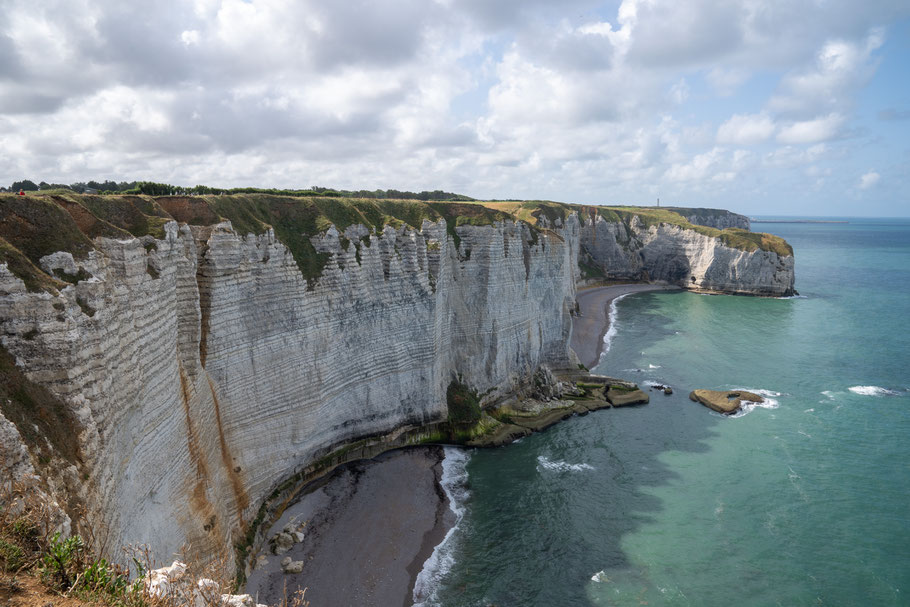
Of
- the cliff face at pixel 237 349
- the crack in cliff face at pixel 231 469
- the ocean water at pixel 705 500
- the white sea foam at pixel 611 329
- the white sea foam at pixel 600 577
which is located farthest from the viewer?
the white sea foam at pixel 611 329

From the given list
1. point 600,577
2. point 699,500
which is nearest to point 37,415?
point 600,577

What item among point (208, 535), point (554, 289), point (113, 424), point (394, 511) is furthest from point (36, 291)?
point (554, 289)

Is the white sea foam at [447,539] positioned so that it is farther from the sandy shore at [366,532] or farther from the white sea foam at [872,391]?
the white sea foam at [872,391]

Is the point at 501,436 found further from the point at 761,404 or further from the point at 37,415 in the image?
the point at 37,415

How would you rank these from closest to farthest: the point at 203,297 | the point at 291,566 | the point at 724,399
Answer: the point at 291,566
the point at 203,297
the point at 724,399

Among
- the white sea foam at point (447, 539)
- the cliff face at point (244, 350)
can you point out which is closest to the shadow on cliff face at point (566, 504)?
the white sea foam at point (447, 539)

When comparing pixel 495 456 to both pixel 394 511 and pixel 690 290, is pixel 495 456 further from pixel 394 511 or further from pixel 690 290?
pixel 690 290

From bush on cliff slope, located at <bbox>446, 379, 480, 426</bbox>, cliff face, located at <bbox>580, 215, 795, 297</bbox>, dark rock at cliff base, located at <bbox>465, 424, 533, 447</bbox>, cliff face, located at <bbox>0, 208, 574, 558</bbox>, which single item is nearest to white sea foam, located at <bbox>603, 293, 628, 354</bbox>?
cliff face, located at <bbox>0, 208, 574, 558</bbox>
